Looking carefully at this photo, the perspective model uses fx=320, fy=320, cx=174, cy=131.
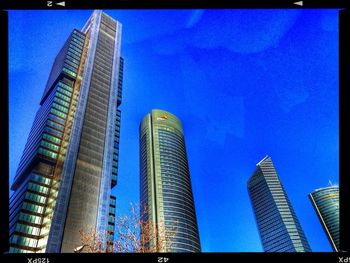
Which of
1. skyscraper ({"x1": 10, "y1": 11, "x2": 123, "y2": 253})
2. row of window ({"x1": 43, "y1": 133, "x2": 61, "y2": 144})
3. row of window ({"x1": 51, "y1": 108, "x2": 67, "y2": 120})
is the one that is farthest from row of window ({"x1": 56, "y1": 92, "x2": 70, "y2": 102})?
row of window ({"x1": 43, "y1": 133, "x2": 61, "y2": 144})

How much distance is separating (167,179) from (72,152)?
55.1 m

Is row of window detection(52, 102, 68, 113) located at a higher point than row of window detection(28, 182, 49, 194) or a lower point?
higher

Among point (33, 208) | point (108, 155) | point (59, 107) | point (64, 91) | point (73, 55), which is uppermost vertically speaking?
point (73, 55)

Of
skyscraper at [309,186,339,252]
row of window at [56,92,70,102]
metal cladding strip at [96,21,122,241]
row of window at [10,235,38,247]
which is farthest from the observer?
skyscraper at [309,186,339,252]

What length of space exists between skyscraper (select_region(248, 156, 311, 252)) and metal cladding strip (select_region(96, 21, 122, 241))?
84.2 m

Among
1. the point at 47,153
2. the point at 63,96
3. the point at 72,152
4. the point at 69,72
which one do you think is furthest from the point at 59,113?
the point at 72,152

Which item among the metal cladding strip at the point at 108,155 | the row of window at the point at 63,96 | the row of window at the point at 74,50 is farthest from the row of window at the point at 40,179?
the row of window at the point at 74,50

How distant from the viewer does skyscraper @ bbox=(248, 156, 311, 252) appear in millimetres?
141038

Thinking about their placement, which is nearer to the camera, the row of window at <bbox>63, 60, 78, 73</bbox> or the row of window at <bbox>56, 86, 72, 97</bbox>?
the row of window at <bbox>56, 86, 72, 97</bbox>

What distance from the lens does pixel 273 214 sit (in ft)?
513

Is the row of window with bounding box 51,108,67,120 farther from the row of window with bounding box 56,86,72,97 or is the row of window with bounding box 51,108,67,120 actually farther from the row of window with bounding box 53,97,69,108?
the row of window with bounding box 56,86,72,97

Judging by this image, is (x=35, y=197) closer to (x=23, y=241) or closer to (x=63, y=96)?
(x=23, y=241)

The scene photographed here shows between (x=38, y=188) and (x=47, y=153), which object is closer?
(x=38, y=188)

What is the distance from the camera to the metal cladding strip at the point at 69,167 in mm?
68438
